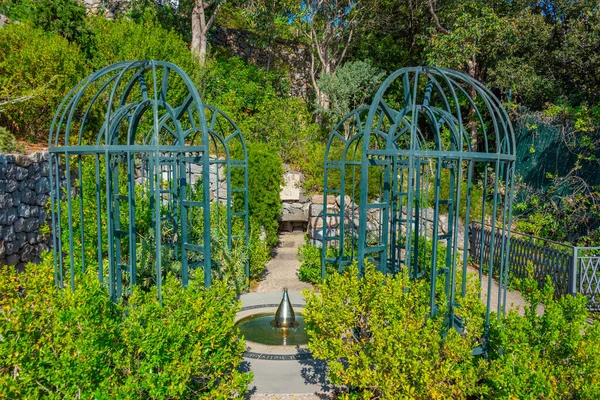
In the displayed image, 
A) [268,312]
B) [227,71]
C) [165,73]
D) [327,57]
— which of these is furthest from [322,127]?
[165,73]

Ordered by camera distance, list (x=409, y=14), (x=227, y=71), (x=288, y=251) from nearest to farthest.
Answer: (x=288, y=251) → (x=227, y=71) → (x=409, y=14)

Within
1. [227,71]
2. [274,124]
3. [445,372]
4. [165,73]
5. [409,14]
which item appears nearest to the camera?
[445,372]

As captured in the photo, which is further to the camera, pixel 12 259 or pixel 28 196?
pixel 28 196

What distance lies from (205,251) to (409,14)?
13868 mm

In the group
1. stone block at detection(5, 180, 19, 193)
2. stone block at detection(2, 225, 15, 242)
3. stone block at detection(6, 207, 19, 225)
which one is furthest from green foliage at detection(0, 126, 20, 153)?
stone block at detection(2, 225, 15, 242)

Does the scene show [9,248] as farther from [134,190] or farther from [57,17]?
[57,17]

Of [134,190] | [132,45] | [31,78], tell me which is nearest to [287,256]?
[134,190]

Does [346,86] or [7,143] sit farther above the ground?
[346,86]

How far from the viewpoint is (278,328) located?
5105 mm

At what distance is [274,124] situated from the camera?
452 inches

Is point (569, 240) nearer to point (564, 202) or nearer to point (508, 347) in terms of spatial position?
point (564, 202)

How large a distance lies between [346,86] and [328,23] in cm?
218

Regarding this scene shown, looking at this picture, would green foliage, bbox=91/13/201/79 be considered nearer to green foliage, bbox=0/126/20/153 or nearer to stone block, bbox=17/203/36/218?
green foliage, bbox=0/126/20/153

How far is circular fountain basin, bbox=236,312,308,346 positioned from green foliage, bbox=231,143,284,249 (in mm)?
2802
